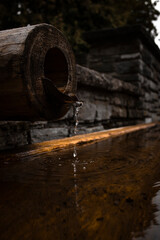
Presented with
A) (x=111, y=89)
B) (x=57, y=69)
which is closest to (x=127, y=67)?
(x=111, y=89)

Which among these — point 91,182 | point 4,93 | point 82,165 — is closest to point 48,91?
point 4,93

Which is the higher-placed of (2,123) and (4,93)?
(4,93)

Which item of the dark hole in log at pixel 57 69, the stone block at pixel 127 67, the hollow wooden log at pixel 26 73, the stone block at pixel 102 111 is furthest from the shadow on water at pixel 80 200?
the stone block at pixel 127 67

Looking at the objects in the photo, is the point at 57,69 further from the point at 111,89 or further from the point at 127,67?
the point at 127,67

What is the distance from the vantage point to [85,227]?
1.87 ft

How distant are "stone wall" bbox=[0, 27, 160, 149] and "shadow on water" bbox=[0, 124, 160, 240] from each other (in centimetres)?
70

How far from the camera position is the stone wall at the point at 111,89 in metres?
1.99

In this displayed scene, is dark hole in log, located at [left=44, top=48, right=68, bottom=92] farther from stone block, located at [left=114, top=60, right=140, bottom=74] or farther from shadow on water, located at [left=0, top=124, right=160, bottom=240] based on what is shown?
stone block, located at [left=114, top=60, right=140, bottom=74]

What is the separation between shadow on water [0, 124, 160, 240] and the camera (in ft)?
1.82

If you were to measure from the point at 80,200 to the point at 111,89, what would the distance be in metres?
2.56

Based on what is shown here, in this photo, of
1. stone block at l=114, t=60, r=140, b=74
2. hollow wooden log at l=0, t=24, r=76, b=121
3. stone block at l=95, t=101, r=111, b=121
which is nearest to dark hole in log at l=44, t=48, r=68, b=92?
hollow wooden log at l=0, t=24, r=76, b=121

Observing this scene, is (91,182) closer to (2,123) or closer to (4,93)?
(4,93)

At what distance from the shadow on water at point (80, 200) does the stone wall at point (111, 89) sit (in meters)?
0.70

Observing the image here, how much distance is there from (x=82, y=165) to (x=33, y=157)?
37 cm
